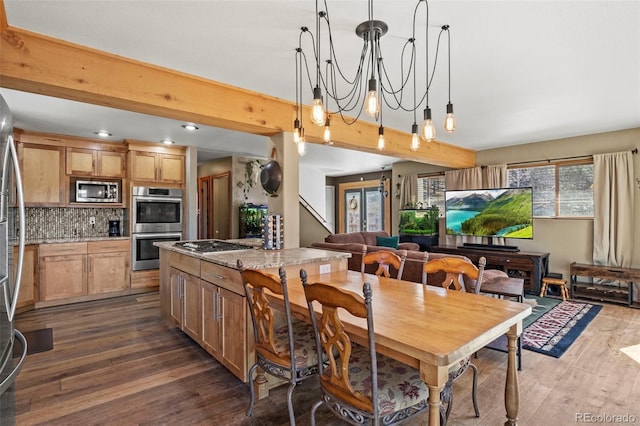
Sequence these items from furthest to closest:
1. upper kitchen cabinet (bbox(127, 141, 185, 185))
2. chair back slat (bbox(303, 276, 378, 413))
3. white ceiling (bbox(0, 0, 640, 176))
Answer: upper kitchen cabinet (bbox(127, 141, 185, 185)), white ceiling (bbox(0, 0, 640, 176)), chair back slat (bbox(303, 276, 378, 413))

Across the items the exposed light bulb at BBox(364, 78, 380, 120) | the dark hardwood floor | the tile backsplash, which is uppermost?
the exposed light bulb at BBox(364, 78, 380, 120)

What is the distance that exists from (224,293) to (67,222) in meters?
4.13

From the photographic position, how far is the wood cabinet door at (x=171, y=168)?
5.53 meters

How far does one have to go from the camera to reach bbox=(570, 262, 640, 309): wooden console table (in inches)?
172

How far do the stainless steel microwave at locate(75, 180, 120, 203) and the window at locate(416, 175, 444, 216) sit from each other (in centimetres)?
574

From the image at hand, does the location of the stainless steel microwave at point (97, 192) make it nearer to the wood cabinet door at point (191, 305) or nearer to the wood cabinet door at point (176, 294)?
the wood cabinet door at point (176, 294)

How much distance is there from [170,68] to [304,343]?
2.33 metres

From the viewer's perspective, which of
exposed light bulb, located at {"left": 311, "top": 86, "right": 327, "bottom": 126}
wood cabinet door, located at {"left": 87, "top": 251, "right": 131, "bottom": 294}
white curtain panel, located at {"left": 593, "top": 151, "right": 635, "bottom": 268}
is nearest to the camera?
exposed light bulb, located at {"left": 311, "top": 86, "right": 327, "bottom": 126}

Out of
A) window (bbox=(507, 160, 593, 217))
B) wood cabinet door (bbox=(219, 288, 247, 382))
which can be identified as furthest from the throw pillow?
wood cabinet door (bbox=(219, 288, 247, 382))

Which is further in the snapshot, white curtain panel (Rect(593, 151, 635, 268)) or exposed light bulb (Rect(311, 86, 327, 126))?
white curtain panel (Rect(593, 151, 635, 268))

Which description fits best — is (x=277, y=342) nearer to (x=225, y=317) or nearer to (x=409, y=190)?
(x=225, y=317)

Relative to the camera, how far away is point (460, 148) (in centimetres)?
603

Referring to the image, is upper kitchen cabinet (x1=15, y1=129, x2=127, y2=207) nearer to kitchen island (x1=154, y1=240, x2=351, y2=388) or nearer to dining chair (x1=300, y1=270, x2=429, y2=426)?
kitchen island (x1=154, y1=240, x2=351, y2=388)

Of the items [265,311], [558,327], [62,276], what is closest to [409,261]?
[558,327]
